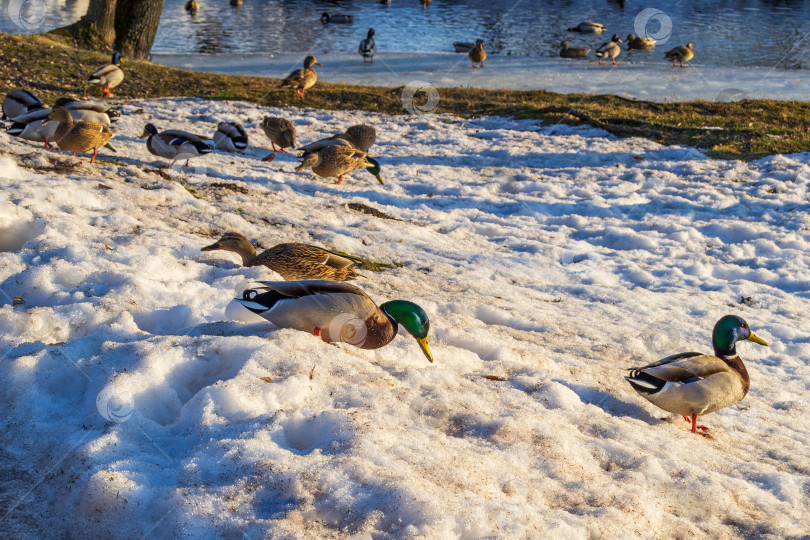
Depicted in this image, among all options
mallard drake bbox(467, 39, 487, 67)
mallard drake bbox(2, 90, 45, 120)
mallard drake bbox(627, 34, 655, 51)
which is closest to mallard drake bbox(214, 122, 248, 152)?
mallard drake bbox(2, 90, 45, 120)

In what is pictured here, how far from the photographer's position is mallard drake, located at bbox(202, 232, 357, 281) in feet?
17.7

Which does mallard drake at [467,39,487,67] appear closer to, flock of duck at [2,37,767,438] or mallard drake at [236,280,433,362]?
flock of duck at [2,37,767,438]

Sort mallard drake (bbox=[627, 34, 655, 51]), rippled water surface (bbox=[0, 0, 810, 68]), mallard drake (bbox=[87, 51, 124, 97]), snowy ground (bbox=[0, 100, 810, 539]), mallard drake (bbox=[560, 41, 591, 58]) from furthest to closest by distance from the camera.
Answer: rippled water surface (bbox=[0, 0, 810, 68]) < mallard drake (bbox=[627, 34, 655, 51]) < mallard drake (bbox=[560, 41, 591, 58]) < mallard drake (bbox=[87, 51, 124, 97]) < snowy ground (bbox=[0, 100, 810, 539])

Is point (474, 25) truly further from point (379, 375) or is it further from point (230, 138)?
point (379, 375)

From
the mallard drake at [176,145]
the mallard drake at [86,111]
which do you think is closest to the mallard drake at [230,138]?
the mallard drake at [176,145]

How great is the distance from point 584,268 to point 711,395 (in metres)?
3.67

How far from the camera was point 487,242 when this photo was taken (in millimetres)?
8727

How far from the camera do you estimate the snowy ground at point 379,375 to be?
2904 mm

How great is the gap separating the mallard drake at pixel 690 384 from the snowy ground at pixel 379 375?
0.20 m

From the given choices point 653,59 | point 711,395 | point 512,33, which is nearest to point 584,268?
point 711,395

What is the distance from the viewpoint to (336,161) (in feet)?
32.1

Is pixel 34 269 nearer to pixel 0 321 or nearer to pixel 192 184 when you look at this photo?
pixel 0 321

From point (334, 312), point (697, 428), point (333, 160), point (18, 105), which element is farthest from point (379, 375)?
point (18, 105)

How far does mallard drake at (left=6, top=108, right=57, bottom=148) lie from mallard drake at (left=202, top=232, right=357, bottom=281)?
4.56 m
